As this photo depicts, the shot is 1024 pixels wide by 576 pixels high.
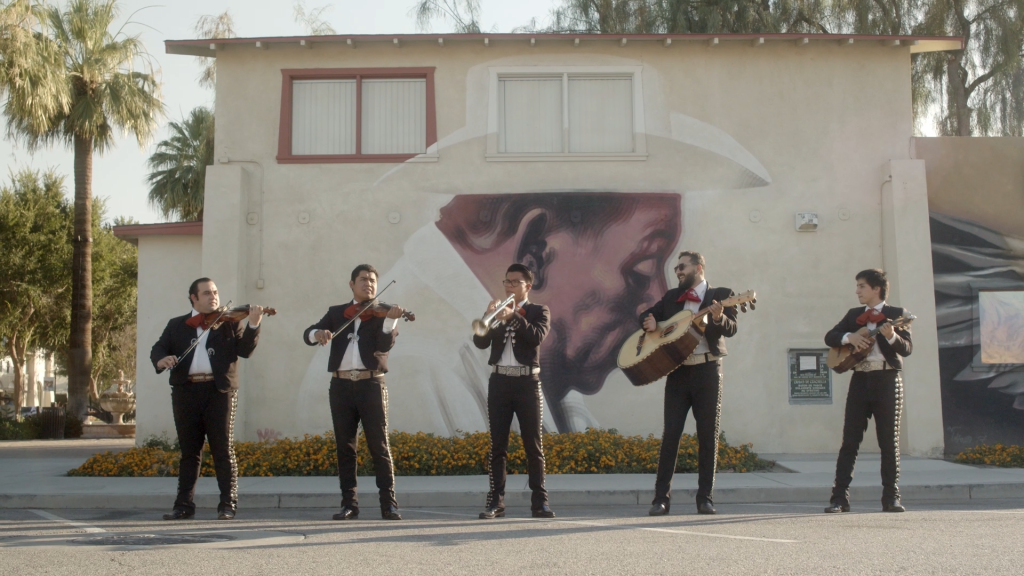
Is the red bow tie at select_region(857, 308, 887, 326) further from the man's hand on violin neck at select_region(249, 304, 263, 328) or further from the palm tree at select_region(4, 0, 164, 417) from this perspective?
the palm tree at select_region(4, 0, 164, 417)

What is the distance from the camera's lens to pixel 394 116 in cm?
1369

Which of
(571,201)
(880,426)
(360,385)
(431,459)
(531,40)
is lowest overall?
(431,459)

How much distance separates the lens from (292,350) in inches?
519

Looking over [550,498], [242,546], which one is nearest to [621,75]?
[550,498]

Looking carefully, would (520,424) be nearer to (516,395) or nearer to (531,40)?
(516,395)

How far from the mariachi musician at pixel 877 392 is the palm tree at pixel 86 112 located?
18213mm

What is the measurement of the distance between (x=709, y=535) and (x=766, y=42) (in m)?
8.99

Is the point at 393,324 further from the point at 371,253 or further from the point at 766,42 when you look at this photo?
the point at 766,42

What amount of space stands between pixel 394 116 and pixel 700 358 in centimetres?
733

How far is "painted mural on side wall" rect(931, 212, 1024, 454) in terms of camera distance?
13.1 metres

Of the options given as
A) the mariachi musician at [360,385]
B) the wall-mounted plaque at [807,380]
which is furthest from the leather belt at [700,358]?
the wall-mounted plaque at [807,380]

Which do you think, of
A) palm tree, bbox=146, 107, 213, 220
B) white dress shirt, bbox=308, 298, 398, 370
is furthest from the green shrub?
white dress shirt, bbox=308, 298, 398, 370

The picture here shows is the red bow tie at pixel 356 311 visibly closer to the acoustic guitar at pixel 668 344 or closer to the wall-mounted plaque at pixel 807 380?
the acoustic guitar at pixel 668 344

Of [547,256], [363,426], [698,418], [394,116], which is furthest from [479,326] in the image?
[394,116]
